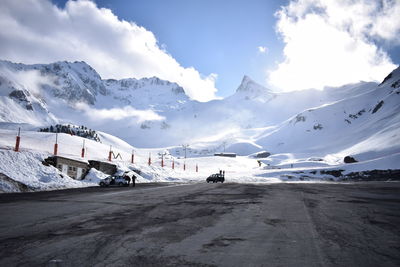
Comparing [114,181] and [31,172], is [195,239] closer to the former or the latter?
[31,172]

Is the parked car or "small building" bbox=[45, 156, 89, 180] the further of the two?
the parked car

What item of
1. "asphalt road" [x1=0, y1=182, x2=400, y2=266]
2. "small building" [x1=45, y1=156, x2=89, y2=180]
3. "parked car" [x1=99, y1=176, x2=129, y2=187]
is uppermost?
"small building" [x1=45, y1=156, x2=89, y2=180]

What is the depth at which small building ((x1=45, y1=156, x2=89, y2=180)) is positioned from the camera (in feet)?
99.8

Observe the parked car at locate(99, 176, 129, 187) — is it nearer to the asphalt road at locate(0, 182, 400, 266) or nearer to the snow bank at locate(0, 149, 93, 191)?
the snow bank at locate(0, 149, 93, 191)

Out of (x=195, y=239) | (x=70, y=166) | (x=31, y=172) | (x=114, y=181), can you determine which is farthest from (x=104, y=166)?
(x=195, y=239)

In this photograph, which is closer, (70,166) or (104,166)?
(70,166)

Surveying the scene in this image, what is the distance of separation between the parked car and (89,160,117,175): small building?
680cm

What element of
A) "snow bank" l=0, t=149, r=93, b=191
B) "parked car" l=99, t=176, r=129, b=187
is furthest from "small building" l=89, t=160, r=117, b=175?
"snow bank" l=0, t=149, r=93, b=191

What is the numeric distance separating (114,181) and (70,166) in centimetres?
501

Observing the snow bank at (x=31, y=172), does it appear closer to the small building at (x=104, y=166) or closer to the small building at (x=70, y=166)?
the small building at (x=70, y=166)

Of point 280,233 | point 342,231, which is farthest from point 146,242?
point 342,231

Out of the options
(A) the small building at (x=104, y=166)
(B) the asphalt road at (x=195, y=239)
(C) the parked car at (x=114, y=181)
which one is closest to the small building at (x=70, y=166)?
(A) the small building at (x=104, y=166)

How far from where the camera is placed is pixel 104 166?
131 ft

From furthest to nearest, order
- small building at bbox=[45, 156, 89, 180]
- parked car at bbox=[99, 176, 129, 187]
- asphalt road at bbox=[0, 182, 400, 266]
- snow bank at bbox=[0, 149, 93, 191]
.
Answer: parked car at bbox=[99, 176, 129, 187], small building at bbox=[45, 156, 89, 180], snow bank at bbox=[0, 149, 93, 191], asphalt road at bbox=[0, 182, 400, 266]
